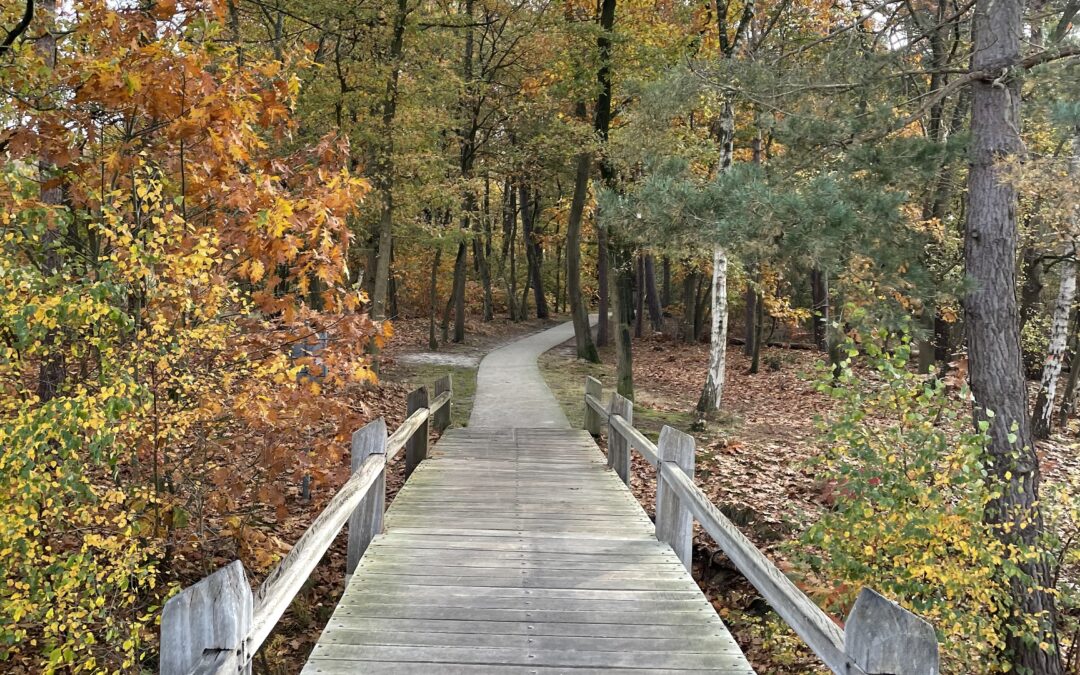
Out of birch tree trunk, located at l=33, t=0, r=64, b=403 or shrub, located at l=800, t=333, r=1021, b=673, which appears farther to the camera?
shrub, located at l=800, t=333, r=1021, b=673

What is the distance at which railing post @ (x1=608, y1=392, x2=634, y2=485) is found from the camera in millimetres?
8164

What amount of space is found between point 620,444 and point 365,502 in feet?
12.2

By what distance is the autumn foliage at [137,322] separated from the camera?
171 inches

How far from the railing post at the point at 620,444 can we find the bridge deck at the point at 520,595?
613 millimetres

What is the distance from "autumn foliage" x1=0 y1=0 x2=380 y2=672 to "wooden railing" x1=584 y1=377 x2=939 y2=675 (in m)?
2.71

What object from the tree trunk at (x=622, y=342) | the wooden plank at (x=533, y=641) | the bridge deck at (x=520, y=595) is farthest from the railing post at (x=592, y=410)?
the wooden plank at (x=533, y=641)

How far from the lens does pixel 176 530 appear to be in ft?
22.3

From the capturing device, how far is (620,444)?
8.59 metres

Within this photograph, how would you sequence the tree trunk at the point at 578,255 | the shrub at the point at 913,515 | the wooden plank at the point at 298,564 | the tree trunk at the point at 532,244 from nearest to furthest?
the wooden plank at the point at 298,564 → the shrub at the point at 913,515 → the tree trunk at the point at 578,255 → the tree trunk at the point at 532,244

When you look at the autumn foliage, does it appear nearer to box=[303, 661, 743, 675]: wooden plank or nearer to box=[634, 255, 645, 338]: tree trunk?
box=[303, 661, 743, 675]: wooden plank

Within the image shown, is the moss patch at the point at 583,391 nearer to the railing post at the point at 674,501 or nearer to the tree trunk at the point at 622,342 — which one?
the tree trunk at the point at 622,342

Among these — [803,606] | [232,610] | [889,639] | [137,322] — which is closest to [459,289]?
[137,322]

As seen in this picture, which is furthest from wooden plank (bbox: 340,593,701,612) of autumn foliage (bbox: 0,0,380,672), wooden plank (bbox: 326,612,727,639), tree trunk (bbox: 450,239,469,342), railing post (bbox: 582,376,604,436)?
tree trunk (bbox: 450,239,469,342)

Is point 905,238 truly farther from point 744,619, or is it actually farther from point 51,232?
point 51,232
